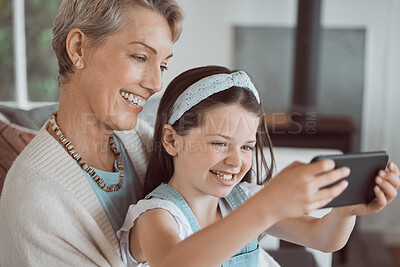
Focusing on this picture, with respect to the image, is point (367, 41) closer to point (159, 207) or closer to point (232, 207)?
point (232, 207)

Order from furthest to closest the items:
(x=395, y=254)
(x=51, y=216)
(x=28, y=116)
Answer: (x=395, y=254)
(x=28, y=116)
(x=51, y=216)

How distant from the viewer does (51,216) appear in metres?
1.18

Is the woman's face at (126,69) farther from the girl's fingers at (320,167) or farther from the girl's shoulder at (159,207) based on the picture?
the girl's fingers at (320,167)

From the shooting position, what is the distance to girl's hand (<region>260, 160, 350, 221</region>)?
896mm

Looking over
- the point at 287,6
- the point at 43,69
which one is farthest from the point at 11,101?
the point at 287,6

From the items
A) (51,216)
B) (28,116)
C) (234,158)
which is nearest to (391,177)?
(234,158)

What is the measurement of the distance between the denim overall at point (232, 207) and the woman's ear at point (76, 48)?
0.39 metres

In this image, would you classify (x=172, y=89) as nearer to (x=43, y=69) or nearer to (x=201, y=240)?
(x=201, y=240)

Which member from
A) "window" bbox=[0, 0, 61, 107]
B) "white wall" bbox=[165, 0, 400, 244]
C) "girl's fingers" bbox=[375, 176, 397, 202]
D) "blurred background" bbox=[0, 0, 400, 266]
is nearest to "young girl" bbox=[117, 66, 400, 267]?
"girl's fingers" bbox=[375, 176, 397, 202]

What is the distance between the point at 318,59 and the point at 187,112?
2.52 m

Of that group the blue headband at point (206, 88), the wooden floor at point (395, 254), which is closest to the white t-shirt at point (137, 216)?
the blue headband at point (206, 88)

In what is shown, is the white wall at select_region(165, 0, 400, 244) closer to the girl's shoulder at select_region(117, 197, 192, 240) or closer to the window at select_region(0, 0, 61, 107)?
the window at select_region(0, 0, 61, 107)

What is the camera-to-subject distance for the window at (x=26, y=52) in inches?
174

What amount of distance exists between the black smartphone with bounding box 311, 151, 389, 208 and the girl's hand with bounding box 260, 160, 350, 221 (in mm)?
69
